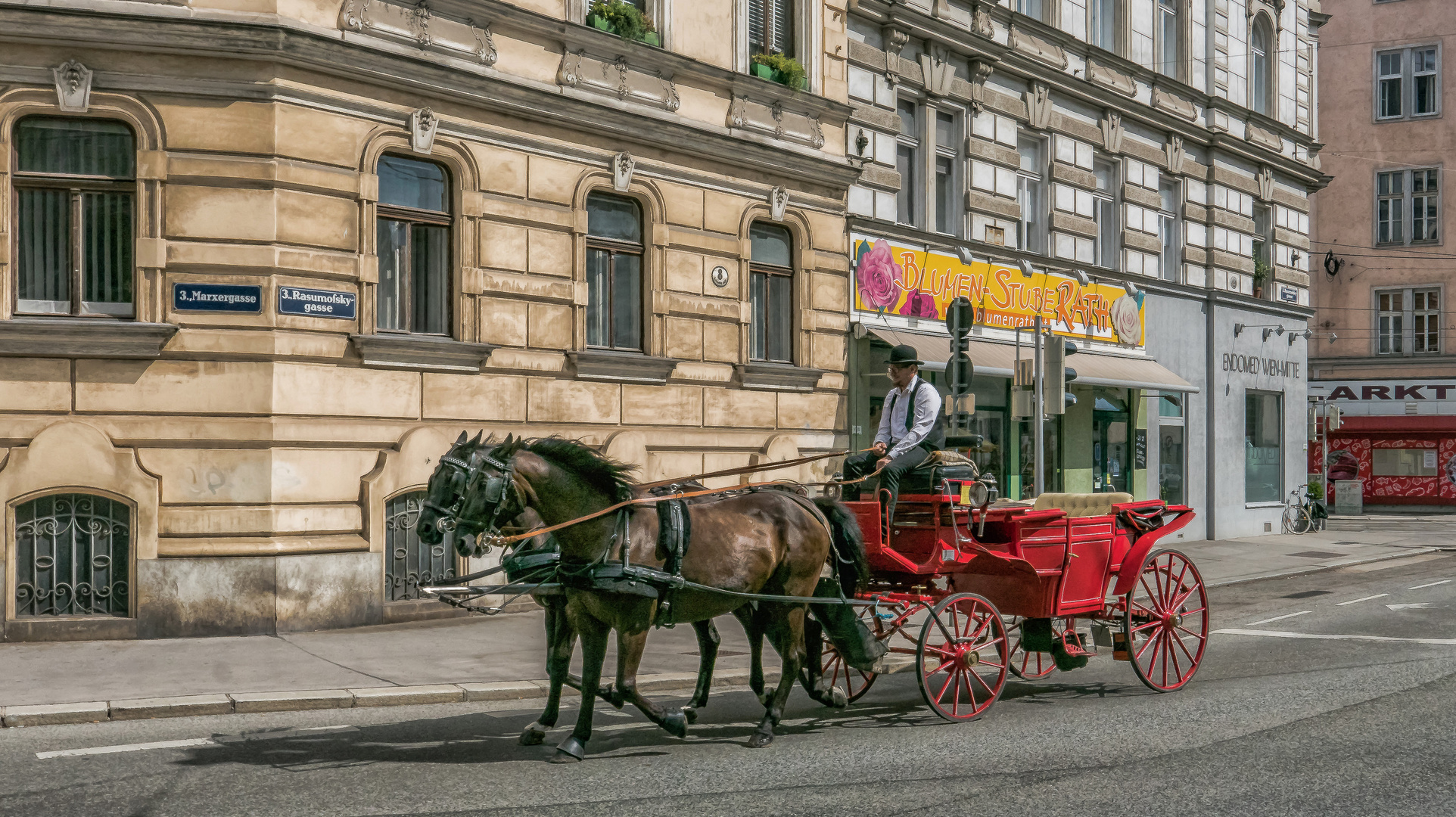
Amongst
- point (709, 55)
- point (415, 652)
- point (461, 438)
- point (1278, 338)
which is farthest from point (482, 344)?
point (1278, 338)

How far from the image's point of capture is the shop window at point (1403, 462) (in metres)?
43.1

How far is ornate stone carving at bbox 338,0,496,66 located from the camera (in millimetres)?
13266

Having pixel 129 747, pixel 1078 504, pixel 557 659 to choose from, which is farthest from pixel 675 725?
pixel 1078 504

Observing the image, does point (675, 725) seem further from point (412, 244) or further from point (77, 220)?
point (77, 220)

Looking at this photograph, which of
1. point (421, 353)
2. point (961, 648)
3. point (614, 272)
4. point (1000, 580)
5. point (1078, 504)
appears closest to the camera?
point (961, 648)

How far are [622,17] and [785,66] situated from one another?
9.75 ft

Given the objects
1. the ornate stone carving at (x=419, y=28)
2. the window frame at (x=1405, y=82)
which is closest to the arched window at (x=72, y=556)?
the ornate stone carving at (x=419, y=28)

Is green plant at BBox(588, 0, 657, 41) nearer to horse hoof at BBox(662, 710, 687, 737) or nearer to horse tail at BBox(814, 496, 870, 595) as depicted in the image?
horse tail at BBox(814, 496, 870, 595)

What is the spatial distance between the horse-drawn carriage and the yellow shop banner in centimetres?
940

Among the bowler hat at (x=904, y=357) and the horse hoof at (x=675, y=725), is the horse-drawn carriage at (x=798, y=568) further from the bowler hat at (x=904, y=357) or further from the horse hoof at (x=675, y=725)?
the bowler hat at (x=904, y=357)

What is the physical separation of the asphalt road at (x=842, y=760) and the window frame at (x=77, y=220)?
5.27 m

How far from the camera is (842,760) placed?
7.67m

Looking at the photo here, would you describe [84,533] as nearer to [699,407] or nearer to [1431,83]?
[699,407]

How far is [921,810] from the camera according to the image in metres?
6.46
